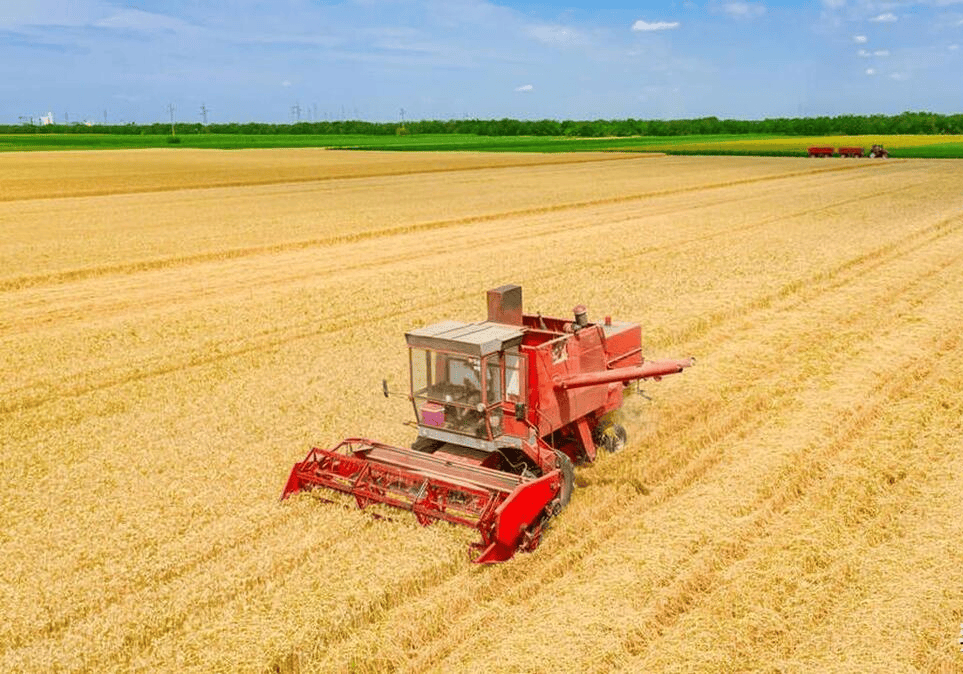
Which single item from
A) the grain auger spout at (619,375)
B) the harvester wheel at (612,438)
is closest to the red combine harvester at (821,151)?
the harvester wheel at (612,438)

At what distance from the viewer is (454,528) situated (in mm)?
8648

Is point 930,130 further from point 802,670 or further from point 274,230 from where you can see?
point 802,670

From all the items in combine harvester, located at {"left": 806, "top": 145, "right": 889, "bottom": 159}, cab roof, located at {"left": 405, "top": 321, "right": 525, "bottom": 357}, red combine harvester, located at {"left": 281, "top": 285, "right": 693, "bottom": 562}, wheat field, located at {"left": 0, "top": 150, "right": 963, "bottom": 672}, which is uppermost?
combine harvester, located at {"left": 806, "top": 145, "right": 889, "bottom": 159}

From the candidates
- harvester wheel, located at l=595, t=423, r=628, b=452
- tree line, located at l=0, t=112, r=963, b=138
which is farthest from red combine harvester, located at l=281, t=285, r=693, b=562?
tree line, located at l=0, t=112, r=963, b=138

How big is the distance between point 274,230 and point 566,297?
15.6 metres

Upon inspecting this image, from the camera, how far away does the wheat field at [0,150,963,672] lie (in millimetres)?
6918

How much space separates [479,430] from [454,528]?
3.74 feet

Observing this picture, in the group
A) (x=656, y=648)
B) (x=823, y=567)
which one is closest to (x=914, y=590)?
(x=823, y=567)

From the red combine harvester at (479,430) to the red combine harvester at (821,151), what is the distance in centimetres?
7190

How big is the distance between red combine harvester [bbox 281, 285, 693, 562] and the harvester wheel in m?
0.84

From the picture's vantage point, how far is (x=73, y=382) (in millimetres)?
14102

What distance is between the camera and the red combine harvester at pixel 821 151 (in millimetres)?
73938

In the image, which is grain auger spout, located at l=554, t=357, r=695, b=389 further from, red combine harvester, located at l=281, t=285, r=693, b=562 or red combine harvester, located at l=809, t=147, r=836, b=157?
red combine harvester, located at l=809, t=147, r=836, b=157

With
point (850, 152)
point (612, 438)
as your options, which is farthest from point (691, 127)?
point (612, 438)
